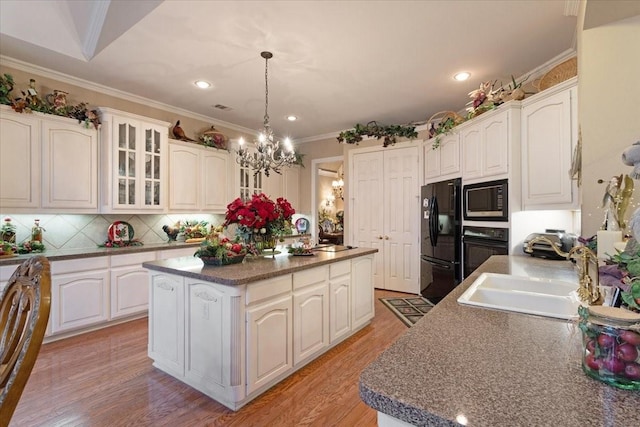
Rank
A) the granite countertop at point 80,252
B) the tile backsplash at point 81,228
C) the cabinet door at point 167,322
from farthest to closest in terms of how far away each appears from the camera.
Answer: the tile backsplash at point 81,228 < the granite countertop at point 80,252 < the cabinet door at point 167,322

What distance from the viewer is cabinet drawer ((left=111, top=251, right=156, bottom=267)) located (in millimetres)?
3311

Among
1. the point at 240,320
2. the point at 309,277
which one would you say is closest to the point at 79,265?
the point at 240,320

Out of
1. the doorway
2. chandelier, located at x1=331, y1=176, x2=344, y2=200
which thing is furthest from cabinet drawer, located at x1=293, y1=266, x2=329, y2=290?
chandelier, located at x1=331, y1=176, x2=344, y2=200

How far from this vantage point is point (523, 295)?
1438 millimetres

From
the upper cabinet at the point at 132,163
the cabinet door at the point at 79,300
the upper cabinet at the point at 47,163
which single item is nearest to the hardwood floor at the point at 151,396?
the cabinet door at the point at 79,300

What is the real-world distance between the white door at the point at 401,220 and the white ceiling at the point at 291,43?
1066 mm

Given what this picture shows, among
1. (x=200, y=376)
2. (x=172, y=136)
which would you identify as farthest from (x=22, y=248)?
(x=200, y=376)

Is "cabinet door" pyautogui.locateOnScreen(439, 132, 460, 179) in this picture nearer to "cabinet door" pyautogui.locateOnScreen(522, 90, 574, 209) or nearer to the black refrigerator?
the black refrigerator

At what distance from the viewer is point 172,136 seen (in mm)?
4348

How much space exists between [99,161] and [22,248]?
1123mm

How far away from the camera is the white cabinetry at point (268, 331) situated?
1971mm

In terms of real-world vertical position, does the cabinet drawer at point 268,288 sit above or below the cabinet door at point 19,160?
below

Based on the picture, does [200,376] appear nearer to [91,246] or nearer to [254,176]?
[91,246]

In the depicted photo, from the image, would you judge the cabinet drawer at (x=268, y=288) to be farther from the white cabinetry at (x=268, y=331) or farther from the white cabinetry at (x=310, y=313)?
the white cabinetry at (x=310, y=313)
